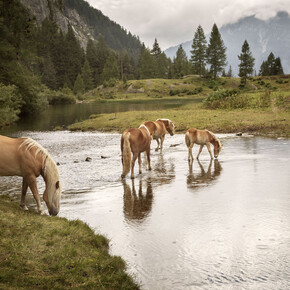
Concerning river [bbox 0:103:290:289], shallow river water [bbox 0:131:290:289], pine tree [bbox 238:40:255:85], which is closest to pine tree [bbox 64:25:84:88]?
pine tree [bbox 238:40:255:85]

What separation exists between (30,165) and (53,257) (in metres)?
2.59

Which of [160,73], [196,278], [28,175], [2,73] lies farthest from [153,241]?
[160,73]

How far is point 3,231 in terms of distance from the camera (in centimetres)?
560

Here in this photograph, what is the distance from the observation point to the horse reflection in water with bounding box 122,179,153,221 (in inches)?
324

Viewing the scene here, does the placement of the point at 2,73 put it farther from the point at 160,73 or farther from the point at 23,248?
the point at 160,73

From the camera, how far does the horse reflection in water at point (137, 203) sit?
8.23 meters

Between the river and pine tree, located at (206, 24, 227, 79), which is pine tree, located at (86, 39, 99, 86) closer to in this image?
pine tree, located at (206, 24, 227, 79)

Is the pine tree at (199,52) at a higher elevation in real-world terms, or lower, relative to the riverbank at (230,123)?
higher

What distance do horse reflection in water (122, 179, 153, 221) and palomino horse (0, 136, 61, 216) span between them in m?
2.10

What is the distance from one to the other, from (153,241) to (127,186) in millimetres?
4819

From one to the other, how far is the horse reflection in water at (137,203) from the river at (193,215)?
0.09 ft

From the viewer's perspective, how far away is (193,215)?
8023mm

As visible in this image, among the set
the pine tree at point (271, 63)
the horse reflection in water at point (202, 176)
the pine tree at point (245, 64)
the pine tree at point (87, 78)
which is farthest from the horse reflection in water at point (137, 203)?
the pine tree at point (87, 78)

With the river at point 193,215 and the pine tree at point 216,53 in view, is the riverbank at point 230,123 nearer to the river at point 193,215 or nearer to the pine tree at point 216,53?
the river at point 193,215
